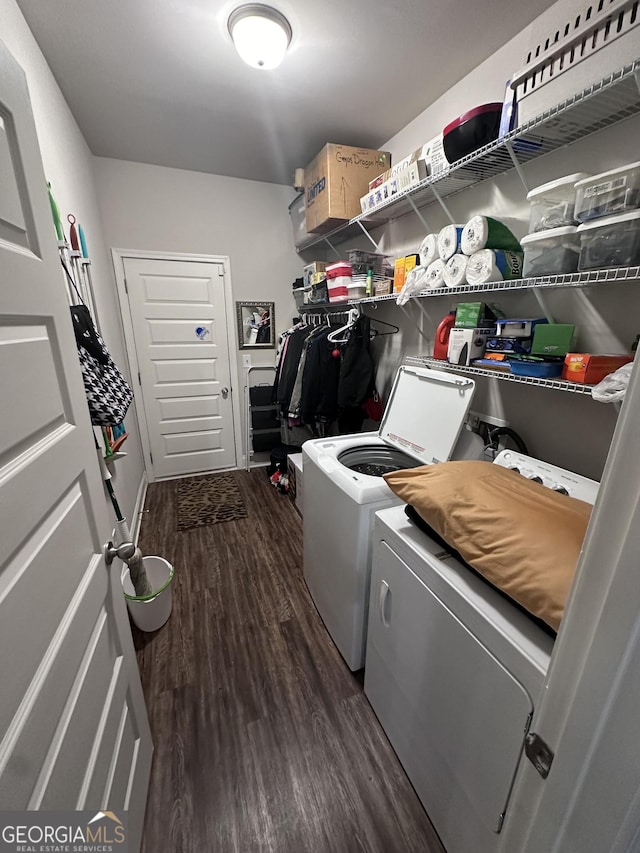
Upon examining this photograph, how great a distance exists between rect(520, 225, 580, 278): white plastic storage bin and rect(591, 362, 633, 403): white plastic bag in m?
0.40

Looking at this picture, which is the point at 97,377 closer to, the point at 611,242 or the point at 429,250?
the point at 429,250

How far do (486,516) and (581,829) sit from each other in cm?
53

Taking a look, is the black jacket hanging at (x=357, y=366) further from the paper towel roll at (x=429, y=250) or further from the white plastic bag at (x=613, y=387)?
the white plastic bag at (x=613, y=387)

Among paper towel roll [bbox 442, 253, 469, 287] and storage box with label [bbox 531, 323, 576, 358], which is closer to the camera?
storage box with label [bbox 531, 323, 576, 358]

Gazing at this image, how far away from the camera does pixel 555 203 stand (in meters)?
1.12

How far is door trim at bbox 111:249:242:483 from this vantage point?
2822 mm

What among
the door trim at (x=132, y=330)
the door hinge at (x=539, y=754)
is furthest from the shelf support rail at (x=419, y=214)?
the door hinge at (x=539, y=754)

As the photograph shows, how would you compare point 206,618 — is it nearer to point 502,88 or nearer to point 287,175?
point 502,88

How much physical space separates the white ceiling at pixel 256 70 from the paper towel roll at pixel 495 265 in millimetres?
901

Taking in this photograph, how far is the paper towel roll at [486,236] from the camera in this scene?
4.40 feet

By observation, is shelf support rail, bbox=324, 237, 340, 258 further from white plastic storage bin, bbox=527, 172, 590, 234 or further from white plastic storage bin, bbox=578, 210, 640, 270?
white plastic storage bin, bbox=578, 210, 640, 270

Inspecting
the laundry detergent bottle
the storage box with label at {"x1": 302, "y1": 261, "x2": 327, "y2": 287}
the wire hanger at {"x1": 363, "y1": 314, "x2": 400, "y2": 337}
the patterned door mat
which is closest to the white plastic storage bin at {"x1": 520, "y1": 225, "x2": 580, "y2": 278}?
the laundry detergent bottle

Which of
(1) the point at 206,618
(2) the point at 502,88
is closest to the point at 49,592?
(1) the point at 206,618

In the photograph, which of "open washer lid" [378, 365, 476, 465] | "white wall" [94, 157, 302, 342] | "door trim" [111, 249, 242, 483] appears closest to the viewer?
"open washer lid" [378, 365, 476, 465]
